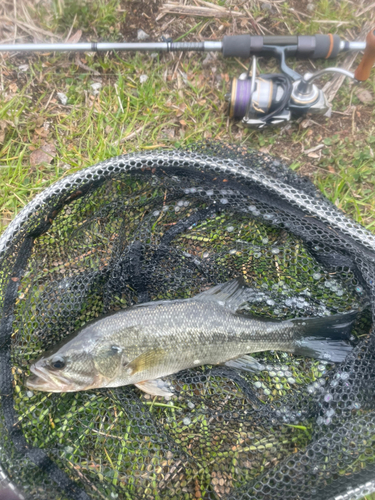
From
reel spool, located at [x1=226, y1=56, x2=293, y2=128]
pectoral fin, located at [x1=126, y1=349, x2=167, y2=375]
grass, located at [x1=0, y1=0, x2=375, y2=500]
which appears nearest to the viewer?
pectoral fin, located at [x1=126, y1=349, x2=167, y2=375]

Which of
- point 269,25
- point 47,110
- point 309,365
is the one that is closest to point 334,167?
point 269,25

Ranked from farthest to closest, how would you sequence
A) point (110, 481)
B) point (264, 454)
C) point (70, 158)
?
point (70, 158) < point (264, 454) < point (110, 481)

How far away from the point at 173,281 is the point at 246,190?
0.93m

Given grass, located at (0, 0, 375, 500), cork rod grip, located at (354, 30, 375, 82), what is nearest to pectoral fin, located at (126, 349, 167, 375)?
grass, located at (0, 0, 375, 500)

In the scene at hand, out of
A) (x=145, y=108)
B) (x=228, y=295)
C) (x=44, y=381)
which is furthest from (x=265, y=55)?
(x=44, y=381)

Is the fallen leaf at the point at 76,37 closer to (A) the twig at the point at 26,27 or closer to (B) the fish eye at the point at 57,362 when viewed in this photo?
(A) the twig at the point at 26,27

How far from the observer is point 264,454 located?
2.75 m

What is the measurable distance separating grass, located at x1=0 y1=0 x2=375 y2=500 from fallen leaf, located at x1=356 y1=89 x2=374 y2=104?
0.13 feet

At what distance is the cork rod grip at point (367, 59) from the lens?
2682mm

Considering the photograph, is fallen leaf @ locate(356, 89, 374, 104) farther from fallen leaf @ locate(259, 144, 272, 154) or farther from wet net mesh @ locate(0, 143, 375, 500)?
wet net mesh @ locate(0, 143, 375, 500)

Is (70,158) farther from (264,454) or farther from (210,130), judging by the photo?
(264,454)

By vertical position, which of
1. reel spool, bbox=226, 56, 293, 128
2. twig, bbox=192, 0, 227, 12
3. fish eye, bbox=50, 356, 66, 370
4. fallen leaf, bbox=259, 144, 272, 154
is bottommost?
fish eye, bbox=50, 356, 66, 370

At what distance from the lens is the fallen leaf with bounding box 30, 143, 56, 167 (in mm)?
3416

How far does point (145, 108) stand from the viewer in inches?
137
